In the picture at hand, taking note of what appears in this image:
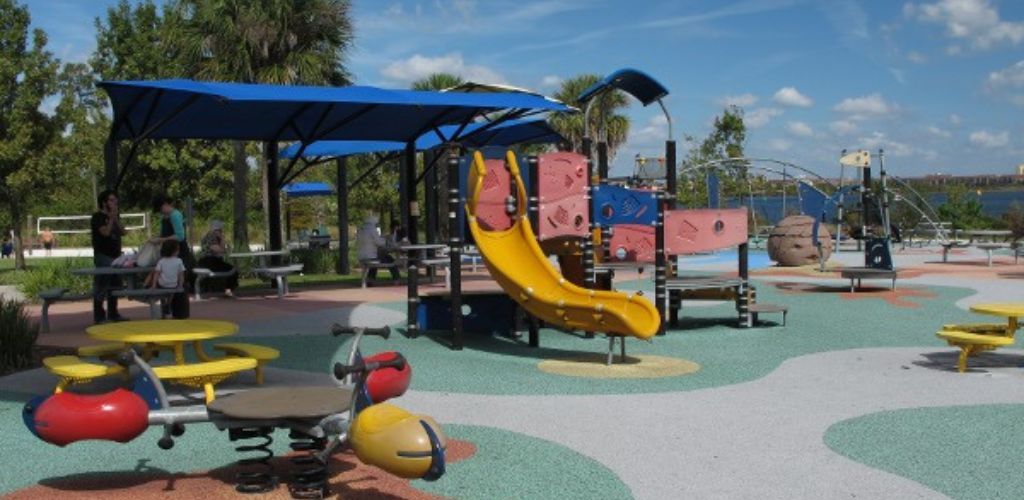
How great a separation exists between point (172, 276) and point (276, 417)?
669cm

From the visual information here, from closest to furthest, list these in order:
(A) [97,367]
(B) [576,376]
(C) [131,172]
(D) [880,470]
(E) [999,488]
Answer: (E) [999,488]
(D) [880,470]
(A) [97,367]
(B) [576,376]
(C) [131,172]

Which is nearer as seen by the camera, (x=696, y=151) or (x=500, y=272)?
(x=500, y=272)

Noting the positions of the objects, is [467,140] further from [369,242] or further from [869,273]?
[869,273]

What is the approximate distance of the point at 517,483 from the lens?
521 cm

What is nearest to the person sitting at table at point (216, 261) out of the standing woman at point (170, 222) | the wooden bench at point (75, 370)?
the standing woman at point (170, 222)

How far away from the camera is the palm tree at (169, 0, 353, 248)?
2320 centimetres

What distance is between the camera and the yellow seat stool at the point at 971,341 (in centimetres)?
859

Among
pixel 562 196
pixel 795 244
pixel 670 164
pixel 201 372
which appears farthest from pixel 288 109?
pixel 795 244

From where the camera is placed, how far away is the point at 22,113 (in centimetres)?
2606

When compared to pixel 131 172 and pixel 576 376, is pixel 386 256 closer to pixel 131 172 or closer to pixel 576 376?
pixel 576 376

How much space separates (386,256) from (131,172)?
635 inches

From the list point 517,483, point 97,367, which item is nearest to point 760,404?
point 517,483

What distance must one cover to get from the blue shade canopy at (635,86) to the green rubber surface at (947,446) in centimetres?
569

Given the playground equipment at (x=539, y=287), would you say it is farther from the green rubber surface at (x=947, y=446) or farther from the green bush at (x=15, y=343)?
the green bush at (x=15, y=343)
